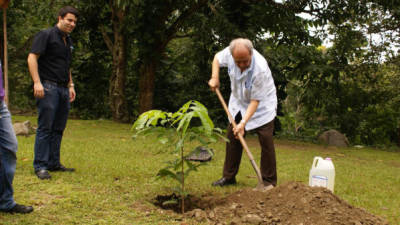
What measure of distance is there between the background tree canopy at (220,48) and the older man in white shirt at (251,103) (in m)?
4.59

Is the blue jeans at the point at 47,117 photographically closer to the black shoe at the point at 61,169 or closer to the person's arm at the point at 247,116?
the black shoe at the point at 61,169

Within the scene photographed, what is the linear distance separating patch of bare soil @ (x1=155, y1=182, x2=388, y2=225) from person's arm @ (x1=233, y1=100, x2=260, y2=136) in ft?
2.32

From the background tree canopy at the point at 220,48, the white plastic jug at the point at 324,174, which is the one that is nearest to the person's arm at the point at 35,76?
the white plastic jug at the point at 324,174

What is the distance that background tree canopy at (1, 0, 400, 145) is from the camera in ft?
34.4

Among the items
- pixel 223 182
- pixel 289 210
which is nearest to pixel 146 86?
pixel 223 182

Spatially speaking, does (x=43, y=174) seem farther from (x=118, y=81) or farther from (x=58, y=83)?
(x=118, y=81)

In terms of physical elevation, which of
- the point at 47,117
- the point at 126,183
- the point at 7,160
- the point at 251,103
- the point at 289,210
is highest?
the point at 251,103

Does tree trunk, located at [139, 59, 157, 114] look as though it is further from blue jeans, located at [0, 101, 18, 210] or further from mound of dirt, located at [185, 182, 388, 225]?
blue jeans, located at [0, 101, 18, 210]

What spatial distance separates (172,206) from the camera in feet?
14.5

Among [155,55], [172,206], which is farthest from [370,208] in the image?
[155,55]

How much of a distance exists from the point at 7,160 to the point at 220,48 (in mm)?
7784

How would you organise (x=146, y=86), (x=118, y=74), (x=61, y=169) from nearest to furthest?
(x=61, y=169) → (x=146, y=86) → (x=118, y=74)

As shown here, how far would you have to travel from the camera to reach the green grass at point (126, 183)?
3.80 m

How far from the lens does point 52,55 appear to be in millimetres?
4918
